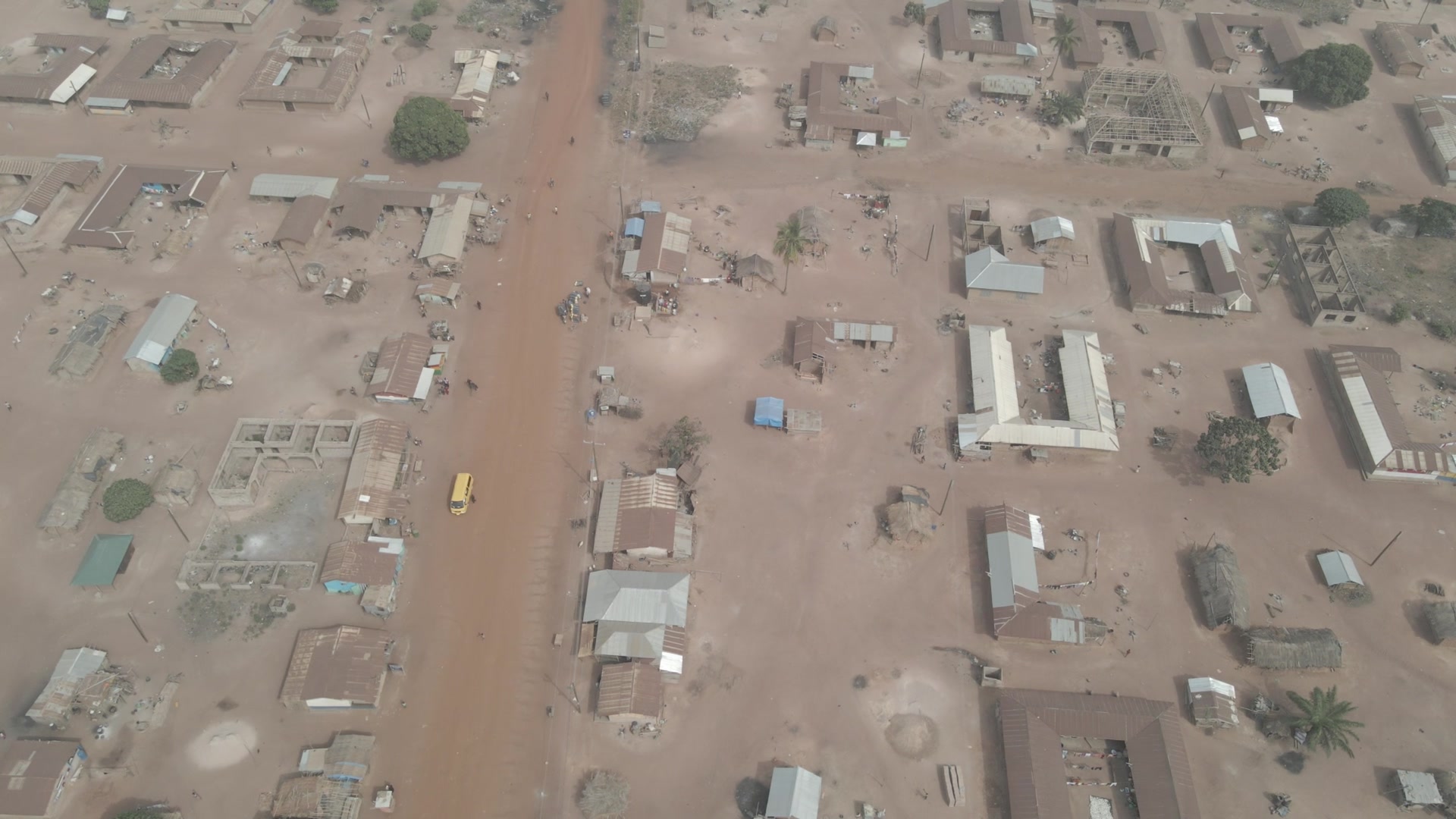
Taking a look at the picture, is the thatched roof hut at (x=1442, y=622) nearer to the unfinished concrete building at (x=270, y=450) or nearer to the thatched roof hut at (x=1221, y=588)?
the thatched roof hut at (x=1221, y=588)

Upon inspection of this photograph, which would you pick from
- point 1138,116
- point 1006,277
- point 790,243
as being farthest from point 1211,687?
point 1138,116

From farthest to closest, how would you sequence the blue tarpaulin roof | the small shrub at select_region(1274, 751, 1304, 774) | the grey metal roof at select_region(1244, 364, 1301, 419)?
the grey metal roof at select_region(1244, 364, 1301, 419), the blue tarpaulin roof, the small shrub at select_region(1274, 751, 1304, 774)

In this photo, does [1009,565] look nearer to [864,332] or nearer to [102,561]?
[864,332]

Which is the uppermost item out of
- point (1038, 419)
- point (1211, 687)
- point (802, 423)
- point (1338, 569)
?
point (1038, 419)

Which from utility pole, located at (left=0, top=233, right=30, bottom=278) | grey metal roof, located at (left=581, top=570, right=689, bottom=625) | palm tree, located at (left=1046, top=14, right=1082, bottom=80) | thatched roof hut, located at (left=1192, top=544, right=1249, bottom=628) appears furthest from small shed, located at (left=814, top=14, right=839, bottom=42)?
utility pole, located at (left=0, top=233, right=30, bottom=278)

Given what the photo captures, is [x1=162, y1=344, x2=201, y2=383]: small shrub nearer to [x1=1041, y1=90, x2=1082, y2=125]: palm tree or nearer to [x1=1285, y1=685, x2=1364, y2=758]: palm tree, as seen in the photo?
[x1=1285, y1=685, x2=1364, y2=758]: palm tree

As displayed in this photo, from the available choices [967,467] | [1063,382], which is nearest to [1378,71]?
[1063,382]

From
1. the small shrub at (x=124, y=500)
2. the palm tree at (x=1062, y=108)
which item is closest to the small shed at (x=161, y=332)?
the small shrub at (x=124, y=500)
